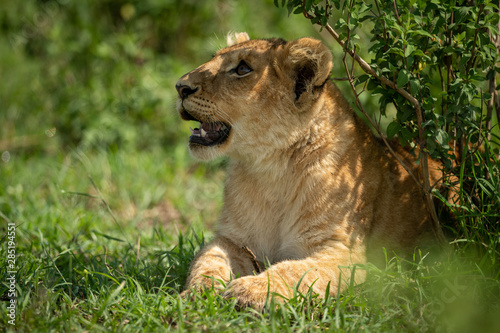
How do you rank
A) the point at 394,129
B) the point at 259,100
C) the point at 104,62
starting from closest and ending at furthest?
the point at 394,129 < the point at 259,100 < the point at 104,62

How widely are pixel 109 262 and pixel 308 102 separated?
1861 mm

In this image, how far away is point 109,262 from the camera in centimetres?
401

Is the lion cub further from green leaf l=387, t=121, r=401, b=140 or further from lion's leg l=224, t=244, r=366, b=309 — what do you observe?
green leaf l=387, t=121, r=401, b=140

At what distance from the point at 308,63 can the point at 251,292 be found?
5.01 ft

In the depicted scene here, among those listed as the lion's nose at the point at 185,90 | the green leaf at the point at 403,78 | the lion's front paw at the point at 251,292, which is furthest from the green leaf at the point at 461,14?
the lion's front paw at the point at 251,292

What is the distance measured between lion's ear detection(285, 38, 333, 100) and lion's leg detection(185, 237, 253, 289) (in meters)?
1.13

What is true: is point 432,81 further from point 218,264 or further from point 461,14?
point 218,264

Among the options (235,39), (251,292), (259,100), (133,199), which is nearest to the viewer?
(251,292)

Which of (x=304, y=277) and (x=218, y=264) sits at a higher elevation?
(x=218, y=264)

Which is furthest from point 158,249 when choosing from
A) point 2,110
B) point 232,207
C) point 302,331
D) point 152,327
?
point 2,110

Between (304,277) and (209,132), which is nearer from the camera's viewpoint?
(304,277)

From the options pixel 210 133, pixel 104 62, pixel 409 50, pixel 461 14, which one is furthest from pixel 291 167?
pixel 104 62

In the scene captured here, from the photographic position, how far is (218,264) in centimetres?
350

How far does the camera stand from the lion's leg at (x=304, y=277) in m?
3.07
